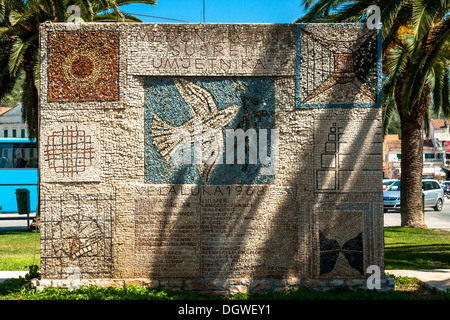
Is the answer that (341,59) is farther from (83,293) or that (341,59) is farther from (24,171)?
(24,171)

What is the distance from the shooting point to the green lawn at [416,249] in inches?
369

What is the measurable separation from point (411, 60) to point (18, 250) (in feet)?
30.4

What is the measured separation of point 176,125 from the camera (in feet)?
22.2

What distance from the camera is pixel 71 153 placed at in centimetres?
676

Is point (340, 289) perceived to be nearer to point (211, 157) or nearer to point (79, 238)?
point (211, 157)

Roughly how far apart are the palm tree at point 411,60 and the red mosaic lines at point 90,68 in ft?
16.0

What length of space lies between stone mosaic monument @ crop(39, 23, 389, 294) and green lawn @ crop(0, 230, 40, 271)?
2141 millimetres

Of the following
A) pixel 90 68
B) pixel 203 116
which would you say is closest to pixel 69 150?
pixel 90 68

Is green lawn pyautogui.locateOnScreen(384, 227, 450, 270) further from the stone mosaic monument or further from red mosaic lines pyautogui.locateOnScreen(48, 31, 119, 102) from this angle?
red mosaic lines pyautogui.locateOnScreen(48, 31, 119, 102)

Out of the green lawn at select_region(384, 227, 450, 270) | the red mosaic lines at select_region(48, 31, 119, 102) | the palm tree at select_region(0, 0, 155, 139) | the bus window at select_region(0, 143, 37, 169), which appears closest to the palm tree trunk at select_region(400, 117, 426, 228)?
the green lawn at select_region(384, 227, 450, 270)

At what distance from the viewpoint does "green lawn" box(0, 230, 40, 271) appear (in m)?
9.33
